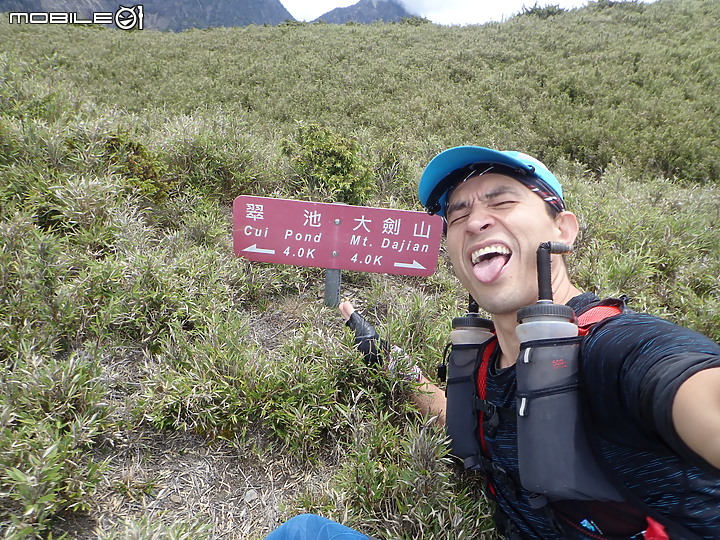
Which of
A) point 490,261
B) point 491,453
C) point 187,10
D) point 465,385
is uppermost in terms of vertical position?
point 187,10

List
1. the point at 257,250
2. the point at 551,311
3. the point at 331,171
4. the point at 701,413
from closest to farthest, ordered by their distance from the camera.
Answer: the point at 701,413
the point at 551,311
the point at 257,250
the point at 331,171

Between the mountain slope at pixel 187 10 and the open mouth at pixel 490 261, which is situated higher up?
the mountain slope at pixel 187 10

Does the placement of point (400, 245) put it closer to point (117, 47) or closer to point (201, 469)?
point (201, 469)

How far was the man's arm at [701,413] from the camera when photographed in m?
0.92

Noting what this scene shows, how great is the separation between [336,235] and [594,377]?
1.90 metres

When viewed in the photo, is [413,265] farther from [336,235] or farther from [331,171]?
[331,171]

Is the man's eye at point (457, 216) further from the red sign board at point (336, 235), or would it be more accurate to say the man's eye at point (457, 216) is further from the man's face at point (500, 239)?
the red sign board at point (336, 235)

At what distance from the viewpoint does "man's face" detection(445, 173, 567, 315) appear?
158 cm

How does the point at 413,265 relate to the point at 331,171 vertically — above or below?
below

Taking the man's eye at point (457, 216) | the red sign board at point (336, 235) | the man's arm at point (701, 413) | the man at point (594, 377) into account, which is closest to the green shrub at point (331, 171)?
the red sign board at point (336, 235)

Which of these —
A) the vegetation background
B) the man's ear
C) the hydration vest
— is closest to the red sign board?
the vegetation background

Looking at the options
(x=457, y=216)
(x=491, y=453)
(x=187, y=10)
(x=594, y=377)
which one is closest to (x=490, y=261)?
(x=457, y=216)

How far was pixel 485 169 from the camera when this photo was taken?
176 cm

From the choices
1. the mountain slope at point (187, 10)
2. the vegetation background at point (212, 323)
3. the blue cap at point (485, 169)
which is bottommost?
the vegetation background at point (212, 323)
